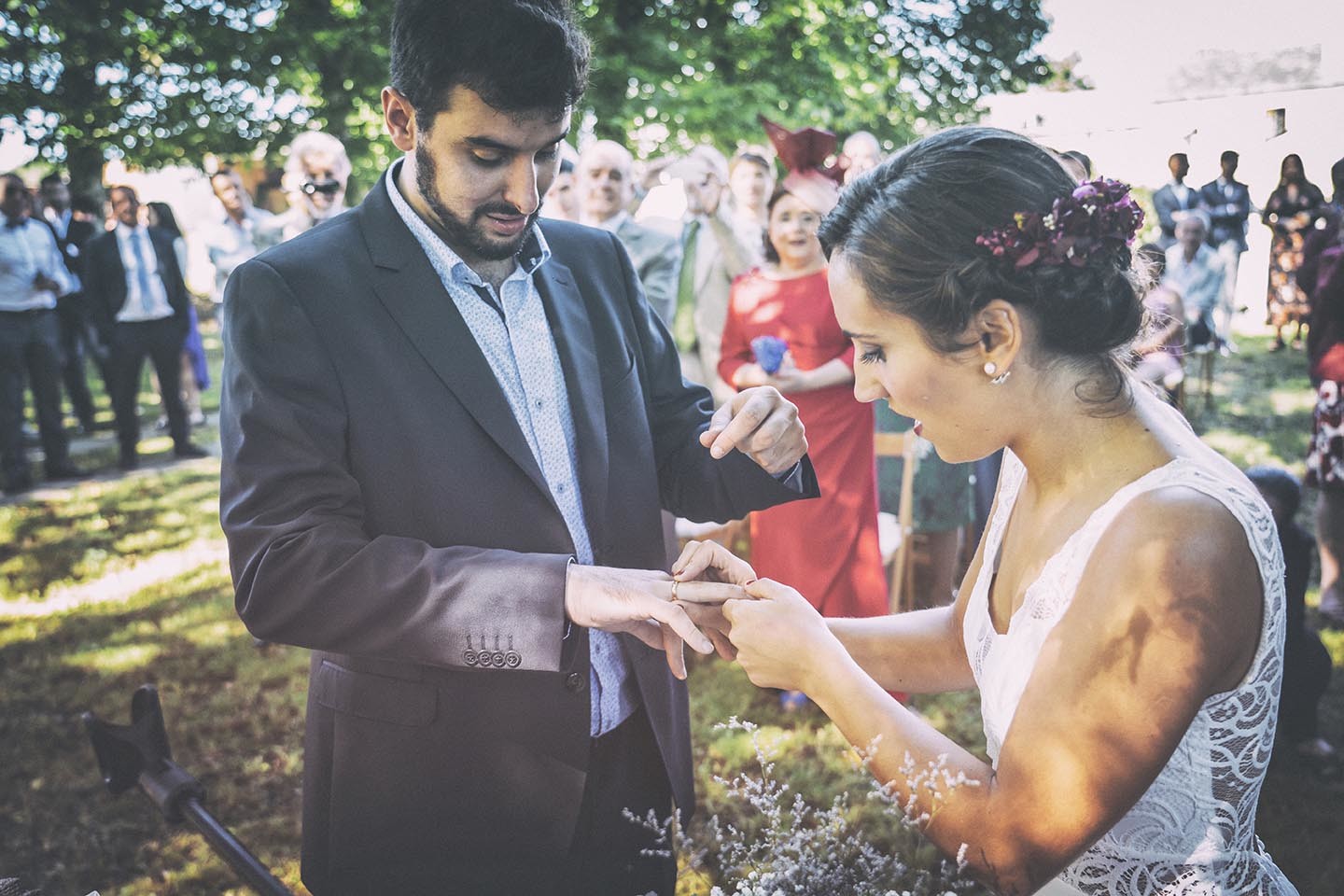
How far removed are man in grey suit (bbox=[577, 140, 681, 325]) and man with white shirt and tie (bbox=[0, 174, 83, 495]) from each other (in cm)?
529

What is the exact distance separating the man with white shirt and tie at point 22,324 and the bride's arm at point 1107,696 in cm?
923

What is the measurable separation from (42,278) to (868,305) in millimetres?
9145

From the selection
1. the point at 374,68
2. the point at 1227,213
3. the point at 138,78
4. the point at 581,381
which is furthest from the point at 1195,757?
the point at 138,78

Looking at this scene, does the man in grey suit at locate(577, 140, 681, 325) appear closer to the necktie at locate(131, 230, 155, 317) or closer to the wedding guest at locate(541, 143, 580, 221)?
the wedding guest at locate(541, 143, 580, 221)

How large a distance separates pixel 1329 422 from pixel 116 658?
671cm

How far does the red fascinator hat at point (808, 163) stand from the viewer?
4746mm

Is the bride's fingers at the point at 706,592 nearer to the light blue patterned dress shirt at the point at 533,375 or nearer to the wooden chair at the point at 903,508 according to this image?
the light blue patterned dress shirt at the point at 533,375

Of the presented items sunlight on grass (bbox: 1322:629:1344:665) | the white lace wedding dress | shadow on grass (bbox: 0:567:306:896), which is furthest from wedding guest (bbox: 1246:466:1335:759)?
shadow on grass (bbox: 0:567:306:896)

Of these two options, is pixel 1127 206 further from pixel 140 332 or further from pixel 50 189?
pixel 50 189

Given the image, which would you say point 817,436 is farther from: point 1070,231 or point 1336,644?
point 1070,231

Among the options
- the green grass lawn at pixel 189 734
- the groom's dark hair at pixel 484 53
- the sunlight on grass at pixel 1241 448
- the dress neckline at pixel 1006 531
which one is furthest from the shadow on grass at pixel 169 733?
the sunlight on grass at pixel 1241 448

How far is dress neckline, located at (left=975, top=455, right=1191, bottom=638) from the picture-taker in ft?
5.19

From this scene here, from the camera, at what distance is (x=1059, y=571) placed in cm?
Result: 164

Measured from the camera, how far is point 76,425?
1180 cm
